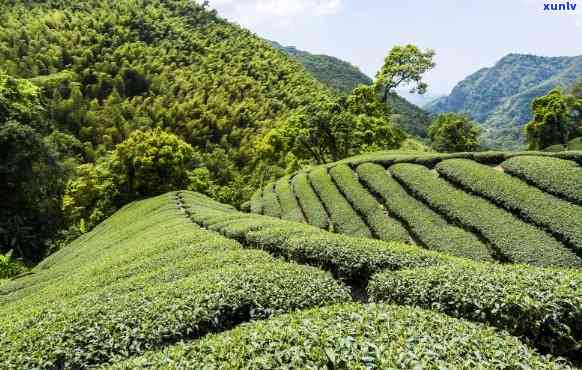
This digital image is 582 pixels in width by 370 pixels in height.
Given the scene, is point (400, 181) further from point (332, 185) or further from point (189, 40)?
point (189, 40)

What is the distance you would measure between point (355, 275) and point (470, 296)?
4.68 meters

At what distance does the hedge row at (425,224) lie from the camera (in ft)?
51.7

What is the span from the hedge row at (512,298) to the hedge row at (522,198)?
269 inches

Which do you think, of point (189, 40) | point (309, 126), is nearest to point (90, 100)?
point (189, 40)

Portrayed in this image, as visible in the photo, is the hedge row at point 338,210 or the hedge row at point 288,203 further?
the hedge row at point 288,203

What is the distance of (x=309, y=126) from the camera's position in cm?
4319

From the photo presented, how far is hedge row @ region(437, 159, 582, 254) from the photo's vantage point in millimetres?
14250

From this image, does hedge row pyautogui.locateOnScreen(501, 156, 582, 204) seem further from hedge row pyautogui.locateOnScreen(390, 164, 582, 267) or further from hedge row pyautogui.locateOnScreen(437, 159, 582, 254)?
hedge row pyautogui.locateOnScreen(390, 164, 582, 267)

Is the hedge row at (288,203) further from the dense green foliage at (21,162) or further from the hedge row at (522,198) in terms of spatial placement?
the dense green foliage at (21,162)

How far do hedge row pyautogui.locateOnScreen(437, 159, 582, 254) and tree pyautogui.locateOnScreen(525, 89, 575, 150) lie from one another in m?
42.5

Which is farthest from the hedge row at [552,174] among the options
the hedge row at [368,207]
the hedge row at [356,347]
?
the hedge row at [356,347]

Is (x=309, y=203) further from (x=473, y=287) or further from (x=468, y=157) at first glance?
(x=473, y=287)

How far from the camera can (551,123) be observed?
5400cm

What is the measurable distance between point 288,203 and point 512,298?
2379cm
